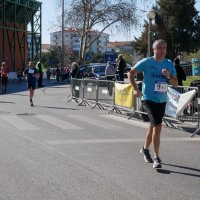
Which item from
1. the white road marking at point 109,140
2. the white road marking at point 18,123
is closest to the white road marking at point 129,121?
the white road marking at point 109,140

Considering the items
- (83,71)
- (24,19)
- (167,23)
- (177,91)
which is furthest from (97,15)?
(177,91)

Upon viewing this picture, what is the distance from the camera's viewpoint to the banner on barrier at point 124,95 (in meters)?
14.4

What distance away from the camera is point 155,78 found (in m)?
7.48

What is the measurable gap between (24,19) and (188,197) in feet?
173

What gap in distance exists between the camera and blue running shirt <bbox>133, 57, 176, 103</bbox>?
7.45m

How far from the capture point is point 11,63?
5459 centimetres

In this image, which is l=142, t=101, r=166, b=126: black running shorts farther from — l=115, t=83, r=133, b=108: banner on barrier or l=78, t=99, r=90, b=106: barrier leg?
l=78, t=99, r=90, b=106: barrier leg

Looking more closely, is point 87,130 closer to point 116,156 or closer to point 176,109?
point 176,109

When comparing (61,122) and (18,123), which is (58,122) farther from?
(18,123)

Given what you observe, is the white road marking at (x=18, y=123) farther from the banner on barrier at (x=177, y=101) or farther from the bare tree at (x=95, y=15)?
the bare tree at (x=95, y=15)

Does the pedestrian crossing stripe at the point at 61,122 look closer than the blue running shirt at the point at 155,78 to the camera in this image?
No

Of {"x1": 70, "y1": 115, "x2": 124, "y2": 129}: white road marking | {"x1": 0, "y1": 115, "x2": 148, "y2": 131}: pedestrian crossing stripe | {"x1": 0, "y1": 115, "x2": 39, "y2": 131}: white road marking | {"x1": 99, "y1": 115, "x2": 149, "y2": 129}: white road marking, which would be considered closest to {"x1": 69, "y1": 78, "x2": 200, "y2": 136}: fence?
{"x1": 99, "y1": 115, "x2": 149, "y2": 129}: white road marking

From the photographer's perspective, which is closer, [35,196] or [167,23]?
[35,196]

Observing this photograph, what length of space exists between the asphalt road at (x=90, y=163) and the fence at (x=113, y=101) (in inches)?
14.6
